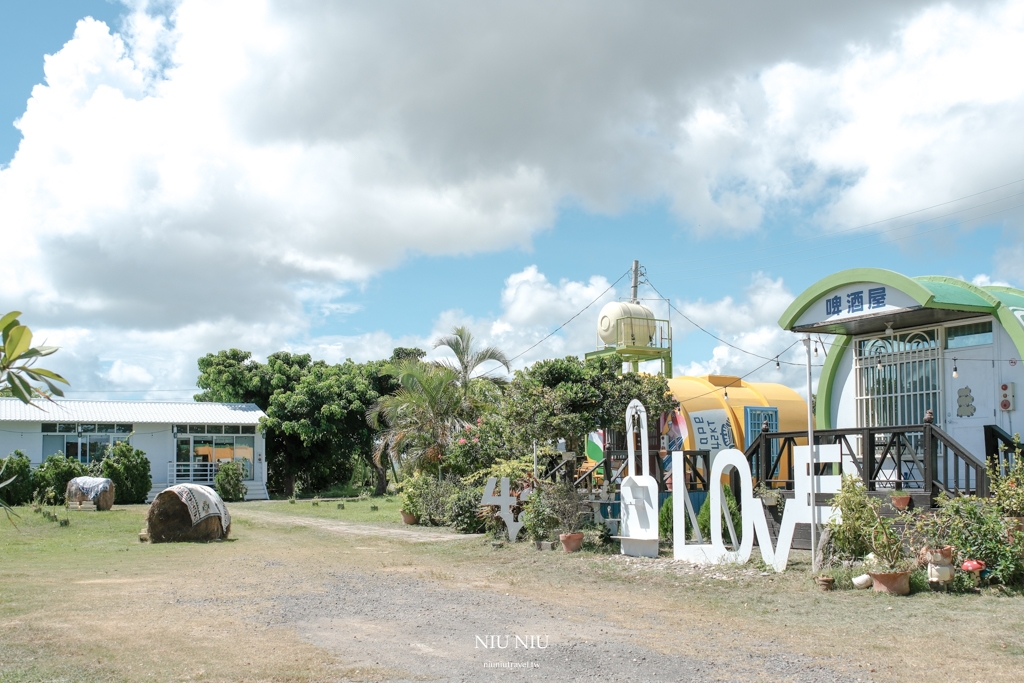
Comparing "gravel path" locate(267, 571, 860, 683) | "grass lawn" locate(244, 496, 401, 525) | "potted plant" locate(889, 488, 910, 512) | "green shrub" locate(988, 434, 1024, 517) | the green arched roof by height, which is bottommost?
"grass lawn" locate(244, 496, 401, 525)

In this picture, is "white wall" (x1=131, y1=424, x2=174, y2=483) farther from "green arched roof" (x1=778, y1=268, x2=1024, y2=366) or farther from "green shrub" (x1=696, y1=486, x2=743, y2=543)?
"green arched roof" (x1=778, y1=268, x2=1024, y2=366)

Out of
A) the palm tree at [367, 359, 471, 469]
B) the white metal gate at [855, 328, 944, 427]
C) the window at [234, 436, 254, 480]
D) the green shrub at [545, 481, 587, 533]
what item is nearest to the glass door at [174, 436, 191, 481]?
the window at [234, 436, 254, 480]

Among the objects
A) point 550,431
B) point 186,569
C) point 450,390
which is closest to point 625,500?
point 550,431

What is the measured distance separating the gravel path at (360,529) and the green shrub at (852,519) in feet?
27.5

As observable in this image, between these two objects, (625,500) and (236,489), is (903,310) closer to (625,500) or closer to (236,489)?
(625,500)

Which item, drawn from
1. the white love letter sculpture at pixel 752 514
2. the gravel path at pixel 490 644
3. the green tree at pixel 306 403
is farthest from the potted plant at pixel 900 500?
the green tree at pixel 306 403

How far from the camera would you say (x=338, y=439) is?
36.3 m

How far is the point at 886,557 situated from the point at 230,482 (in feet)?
90.7

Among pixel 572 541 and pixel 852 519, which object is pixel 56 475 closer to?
pixel 572 541

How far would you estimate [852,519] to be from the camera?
10.6m

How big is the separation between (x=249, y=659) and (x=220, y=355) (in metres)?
33.0

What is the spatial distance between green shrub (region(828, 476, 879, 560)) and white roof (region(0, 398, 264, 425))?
29105mm

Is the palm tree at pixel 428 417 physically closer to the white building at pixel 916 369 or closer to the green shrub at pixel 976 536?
the white building at pixel 916 369

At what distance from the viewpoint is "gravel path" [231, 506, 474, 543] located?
17938 millimetres
